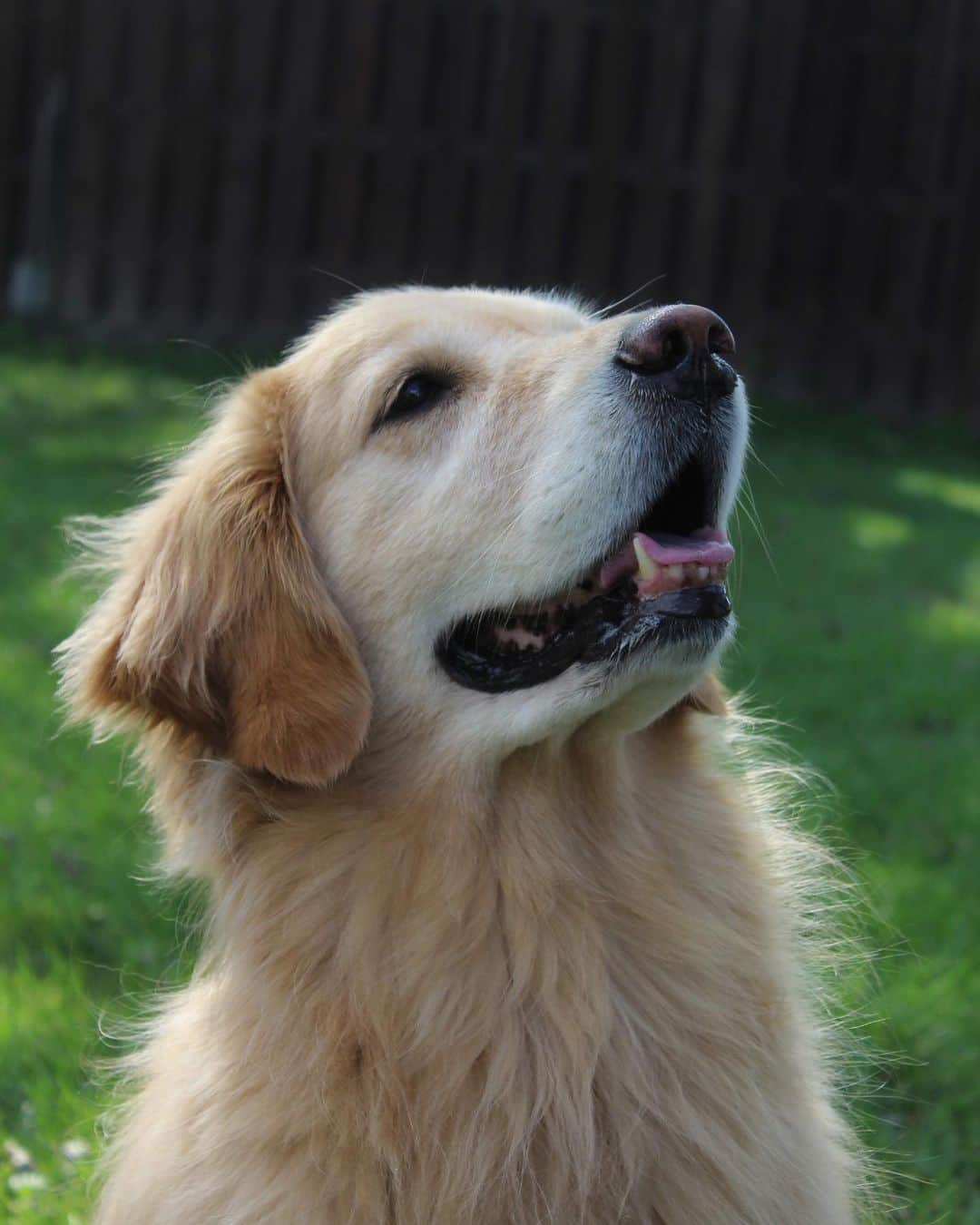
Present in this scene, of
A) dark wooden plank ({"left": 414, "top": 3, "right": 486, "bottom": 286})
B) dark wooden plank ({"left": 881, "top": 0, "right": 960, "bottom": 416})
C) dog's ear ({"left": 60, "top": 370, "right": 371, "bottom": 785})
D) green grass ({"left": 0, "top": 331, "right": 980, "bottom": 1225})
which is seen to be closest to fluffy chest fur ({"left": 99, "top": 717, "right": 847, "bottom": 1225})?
dog's ear ({"left": 60, "top": 370, "right": 371, "bottom": 785})

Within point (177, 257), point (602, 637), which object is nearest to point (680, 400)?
point (602, 637)

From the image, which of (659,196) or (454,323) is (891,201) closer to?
(659,196)

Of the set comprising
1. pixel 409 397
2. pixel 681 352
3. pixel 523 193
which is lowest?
pixel 409 397

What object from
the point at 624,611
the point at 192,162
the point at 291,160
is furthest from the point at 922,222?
the point at 624,611

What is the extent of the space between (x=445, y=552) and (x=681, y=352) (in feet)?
1.99

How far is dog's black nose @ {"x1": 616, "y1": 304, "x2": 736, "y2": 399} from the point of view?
283cm

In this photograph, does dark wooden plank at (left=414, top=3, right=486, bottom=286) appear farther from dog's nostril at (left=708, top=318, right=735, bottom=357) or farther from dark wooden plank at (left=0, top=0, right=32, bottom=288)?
dog's nostril at (left=708, top=318, right=735, bottom=357)

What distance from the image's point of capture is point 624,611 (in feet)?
9.22

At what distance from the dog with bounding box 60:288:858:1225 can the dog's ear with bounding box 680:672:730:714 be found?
Result: 0.01 meters

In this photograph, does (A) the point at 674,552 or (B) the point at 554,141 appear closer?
(A) the point at 674,552

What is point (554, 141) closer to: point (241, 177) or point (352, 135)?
point (352, 135)

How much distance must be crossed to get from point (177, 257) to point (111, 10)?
2053mm

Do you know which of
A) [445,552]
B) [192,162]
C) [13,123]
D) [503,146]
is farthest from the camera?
[503,146]

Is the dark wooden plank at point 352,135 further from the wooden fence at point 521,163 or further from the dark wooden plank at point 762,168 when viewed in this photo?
the dark wooden plank at point 762,168
